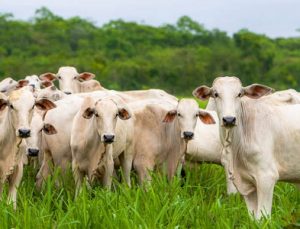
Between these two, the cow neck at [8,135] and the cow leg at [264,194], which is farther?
the cow neck at [8,135]

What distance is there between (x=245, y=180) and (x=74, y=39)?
61.3 m

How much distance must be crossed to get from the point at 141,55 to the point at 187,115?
5742cm

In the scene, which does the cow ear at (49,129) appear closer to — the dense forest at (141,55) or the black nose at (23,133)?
the black nose at (23,133)

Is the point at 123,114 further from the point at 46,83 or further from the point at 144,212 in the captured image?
the point at 46,83

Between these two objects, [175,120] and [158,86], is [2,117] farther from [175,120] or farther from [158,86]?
[158,86]

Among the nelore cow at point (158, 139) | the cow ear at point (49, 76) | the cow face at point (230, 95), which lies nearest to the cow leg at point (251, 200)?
the cow face at point (230, 95)

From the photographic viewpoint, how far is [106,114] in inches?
301

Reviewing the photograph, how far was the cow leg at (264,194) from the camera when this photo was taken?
6.60 m

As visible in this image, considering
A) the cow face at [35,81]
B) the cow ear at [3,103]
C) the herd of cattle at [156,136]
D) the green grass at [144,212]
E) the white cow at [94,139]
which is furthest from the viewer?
the cow face at [35,81]

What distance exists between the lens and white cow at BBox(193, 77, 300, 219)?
21.8 ft

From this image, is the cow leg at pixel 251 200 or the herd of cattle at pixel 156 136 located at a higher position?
the herd of cattle at pixel 156 136

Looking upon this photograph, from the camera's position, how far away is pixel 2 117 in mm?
7598

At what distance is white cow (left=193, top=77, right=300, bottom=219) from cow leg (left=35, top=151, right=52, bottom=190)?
88.1 inches

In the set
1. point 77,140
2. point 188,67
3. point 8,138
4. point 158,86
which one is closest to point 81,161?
point 77,140
